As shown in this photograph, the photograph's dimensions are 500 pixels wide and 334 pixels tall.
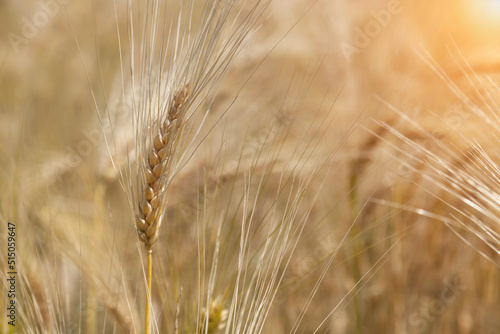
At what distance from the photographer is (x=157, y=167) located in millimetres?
491

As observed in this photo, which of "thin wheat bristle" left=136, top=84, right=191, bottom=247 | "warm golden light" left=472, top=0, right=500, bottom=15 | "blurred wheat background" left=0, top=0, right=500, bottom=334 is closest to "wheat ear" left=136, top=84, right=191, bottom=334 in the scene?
"thin wheat bristle" left=136, top=84, right=191, bottom=247

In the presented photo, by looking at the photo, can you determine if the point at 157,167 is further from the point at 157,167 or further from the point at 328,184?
the point at 328,184

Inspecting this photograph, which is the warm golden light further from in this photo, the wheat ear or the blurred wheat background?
the wheat ear

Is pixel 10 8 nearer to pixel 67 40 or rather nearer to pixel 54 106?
pixel 67 40

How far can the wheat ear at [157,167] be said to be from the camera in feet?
1.61

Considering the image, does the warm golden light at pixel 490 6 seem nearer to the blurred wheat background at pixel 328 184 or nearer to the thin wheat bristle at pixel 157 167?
the blurred wheat background at pixel 328 184

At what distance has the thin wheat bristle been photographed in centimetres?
49

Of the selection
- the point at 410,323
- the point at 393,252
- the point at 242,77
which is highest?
the point at 242,77

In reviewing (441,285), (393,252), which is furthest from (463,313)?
(393,252)

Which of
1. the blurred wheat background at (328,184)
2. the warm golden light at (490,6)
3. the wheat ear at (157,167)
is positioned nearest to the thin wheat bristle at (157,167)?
the wheat ear at (157,167)

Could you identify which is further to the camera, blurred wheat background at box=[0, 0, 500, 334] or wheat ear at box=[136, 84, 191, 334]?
blurred wheat background at box=[0, 0, 500, 334]

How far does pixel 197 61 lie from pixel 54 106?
0.98m

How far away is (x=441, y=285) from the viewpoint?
0.92 m

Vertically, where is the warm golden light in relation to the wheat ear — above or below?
above
